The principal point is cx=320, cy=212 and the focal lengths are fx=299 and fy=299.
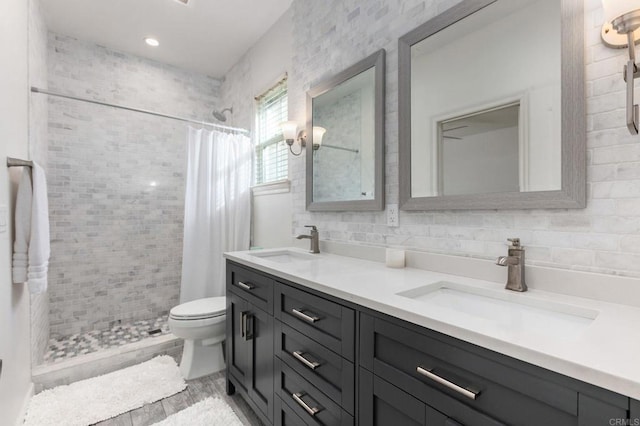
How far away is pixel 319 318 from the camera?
1.15 metres

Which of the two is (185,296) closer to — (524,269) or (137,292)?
(137,292)

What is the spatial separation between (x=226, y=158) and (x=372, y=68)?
68.6 inches

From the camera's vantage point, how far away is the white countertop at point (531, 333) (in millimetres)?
538

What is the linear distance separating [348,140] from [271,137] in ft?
3.98

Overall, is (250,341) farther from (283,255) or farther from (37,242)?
(37,242)

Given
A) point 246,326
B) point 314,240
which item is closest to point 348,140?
point 314,240

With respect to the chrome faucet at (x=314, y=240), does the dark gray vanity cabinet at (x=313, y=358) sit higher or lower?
lower

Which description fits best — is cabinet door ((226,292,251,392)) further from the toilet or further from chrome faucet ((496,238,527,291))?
chrome faucet ((496,238,527,291))

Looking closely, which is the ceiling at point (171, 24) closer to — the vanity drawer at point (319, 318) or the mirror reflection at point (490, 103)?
the mirror reflection at point (490, 103)

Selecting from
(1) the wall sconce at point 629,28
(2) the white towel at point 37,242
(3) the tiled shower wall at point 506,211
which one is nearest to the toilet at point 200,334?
(2) the white towel at point 37,242

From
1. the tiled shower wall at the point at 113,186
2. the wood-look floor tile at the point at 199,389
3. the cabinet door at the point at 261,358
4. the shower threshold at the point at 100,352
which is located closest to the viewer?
the cabinet door at the point at 261,358

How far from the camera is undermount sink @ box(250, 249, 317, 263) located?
78.4 inches

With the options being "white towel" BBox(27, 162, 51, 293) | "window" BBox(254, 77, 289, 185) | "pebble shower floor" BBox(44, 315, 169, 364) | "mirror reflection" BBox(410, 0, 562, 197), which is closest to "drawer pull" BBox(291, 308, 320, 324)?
"mirror reflection" BBox(410, 0, 562, 197)

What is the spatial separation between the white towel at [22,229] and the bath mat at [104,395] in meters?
0.82
